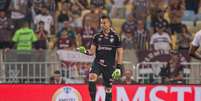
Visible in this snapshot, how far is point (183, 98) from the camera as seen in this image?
17109mm

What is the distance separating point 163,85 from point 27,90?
327cm

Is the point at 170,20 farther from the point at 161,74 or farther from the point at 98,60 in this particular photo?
the point at 98,60

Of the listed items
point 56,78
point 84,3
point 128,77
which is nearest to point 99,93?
point 128,77

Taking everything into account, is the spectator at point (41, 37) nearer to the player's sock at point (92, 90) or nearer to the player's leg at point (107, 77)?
the player's leg at point (107, 77)

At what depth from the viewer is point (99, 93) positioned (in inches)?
671

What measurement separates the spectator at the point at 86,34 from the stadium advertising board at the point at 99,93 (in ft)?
14.3

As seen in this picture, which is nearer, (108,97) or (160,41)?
(108,97)

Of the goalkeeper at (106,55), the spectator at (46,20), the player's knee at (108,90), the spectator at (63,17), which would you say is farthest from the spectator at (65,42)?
the player's knee at (108,90)

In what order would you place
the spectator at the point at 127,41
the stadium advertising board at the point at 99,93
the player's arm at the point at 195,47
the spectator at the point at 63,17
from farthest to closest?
the spectator at the point at 63,17 → the spectator at the point at 127,41 → the stadium advertising board at the point at 99,93 → the player's arm at the point at 195,47

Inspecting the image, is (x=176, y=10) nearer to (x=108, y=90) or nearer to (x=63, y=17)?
(x=63, y=17)

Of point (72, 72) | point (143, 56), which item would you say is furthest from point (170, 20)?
point (72, 72)

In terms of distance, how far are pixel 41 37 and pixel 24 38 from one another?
617 mm

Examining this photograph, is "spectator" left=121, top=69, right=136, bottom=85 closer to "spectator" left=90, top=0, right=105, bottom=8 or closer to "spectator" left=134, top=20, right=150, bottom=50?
"spectator" left=134, top=20, right=150, bottom=50

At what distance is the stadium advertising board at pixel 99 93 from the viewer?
17.0 m
